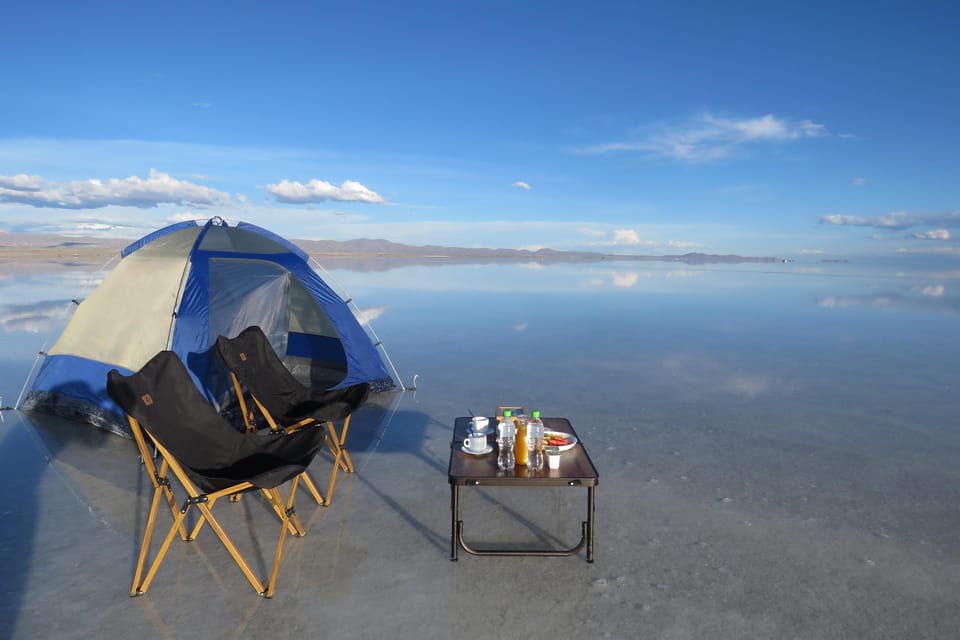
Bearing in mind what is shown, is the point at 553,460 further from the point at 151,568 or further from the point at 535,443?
the point at 151,568

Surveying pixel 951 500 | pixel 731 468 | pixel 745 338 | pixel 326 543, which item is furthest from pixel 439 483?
pixel 745 338

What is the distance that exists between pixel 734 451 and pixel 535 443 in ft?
7.84

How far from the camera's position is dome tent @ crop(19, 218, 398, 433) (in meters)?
5.32

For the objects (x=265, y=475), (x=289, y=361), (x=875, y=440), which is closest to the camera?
(x=265, y=475)

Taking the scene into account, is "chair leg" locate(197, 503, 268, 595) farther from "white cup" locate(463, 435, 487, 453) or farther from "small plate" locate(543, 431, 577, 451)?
"small plate" locate(543, 431, 577, 451)

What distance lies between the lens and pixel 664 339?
34.8 ft

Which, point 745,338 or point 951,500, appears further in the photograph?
point 745,338

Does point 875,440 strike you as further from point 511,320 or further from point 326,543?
point 511,320

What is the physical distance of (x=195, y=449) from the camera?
3.48m

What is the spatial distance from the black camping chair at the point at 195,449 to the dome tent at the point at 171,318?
6.27 feet

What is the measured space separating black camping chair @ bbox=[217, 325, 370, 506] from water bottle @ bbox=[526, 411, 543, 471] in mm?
1457

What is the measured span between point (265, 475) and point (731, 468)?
335 cm

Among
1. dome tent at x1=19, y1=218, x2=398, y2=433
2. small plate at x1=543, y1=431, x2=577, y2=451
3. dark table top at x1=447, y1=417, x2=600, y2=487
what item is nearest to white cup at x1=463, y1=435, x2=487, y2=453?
dark table top at x1=447, y1=417, x2=600, y2=487

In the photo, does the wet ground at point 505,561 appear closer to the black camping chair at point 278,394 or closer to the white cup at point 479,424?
the black camping chair at point 278,394
